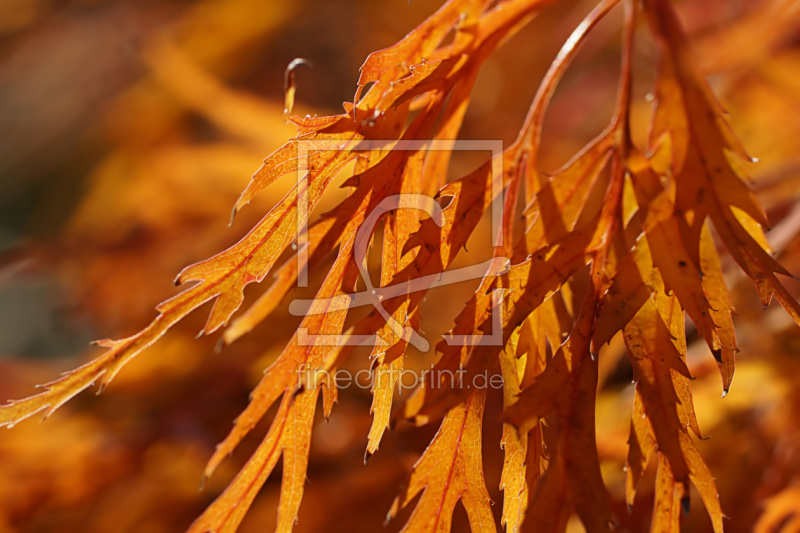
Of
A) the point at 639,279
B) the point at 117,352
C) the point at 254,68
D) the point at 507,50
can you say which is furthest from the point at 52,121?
the point at 639,279

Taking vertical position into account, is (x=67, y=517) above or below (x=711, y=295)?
below

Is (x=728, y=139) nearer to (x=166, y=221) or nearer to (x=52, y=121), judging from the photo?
(x=166, y=221)

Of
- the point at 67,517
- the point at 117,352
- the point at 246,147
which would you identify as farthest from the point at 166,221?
the point at 117,352

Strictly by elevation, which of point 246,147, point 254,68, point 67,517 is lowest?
point 67,517

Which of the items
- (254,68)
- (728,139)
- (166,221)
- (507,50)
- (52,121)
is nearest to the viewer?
(728,139)

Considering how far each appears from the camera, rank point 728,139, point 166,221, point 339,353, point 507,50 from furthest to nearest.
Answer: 1. point 507,50
2. point 166,221
3. point 728,139
4. point 339,353

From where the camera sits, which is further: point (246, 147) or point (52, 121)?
point (52, 121)
